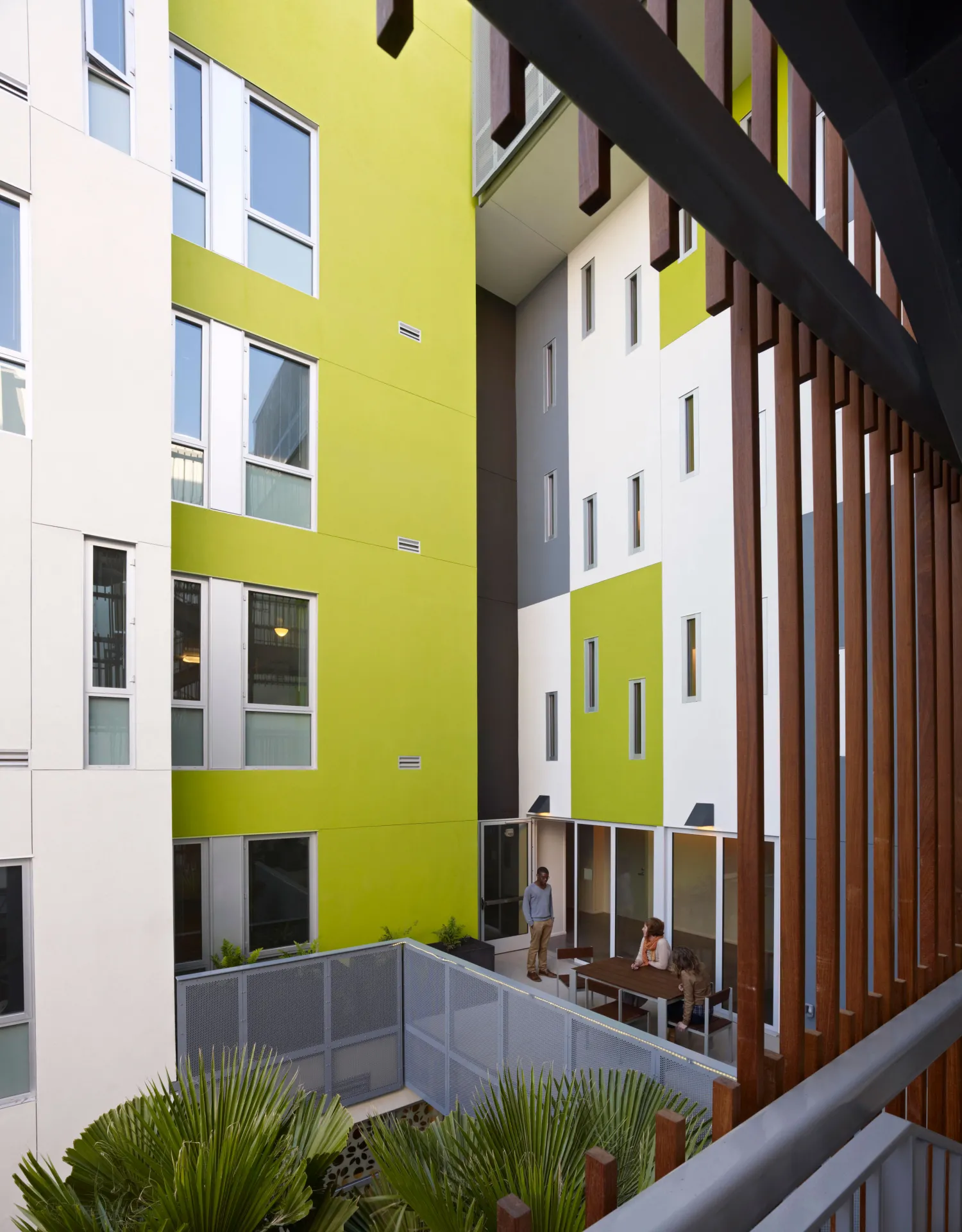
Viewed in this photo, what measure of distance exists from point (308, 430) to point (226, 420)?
992 millimetres

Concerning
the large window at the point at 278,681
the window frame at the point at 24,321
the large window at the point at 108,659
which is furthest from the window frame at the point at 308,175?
the large window at the point at 108,659

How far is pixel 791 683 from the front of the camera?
64.0 inches

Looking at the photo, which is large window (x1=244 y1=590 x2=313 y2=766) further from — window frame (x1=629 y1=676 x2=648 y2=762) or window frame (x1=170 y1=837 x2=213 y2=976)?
window frame (x1=629 y1=676 x2=648 y2=762)

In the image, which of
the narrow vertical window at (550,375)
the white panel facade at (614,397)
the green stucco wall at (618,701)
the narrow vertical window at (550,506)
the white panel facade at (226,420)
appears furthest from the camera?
the narrow vertical window at (550,375)

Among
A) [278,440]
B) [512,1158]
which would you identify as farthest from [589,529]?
[512,1158]

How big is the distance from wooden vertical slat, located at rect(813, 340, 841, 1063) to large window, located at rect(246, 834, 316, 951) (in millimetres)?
6964

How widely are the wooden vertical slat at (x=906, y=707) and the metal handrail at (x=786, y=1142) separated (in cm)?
39

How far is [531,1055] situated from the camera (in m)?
5.29

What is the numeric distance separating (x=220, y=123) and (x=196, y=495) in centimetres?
388

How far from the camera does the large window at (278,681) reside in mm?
7980

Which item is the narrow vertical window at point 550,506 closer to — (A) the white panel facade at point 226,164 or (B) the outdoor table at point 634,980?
(A) the white panel facade at point 226,164

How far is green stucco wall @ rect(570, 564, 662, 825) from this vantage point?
952cm

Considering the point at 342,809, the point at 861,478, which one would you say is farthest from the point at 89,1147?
the point at 342,809

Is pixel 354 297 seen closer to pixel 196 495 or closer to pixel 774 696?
pixel 196 495
